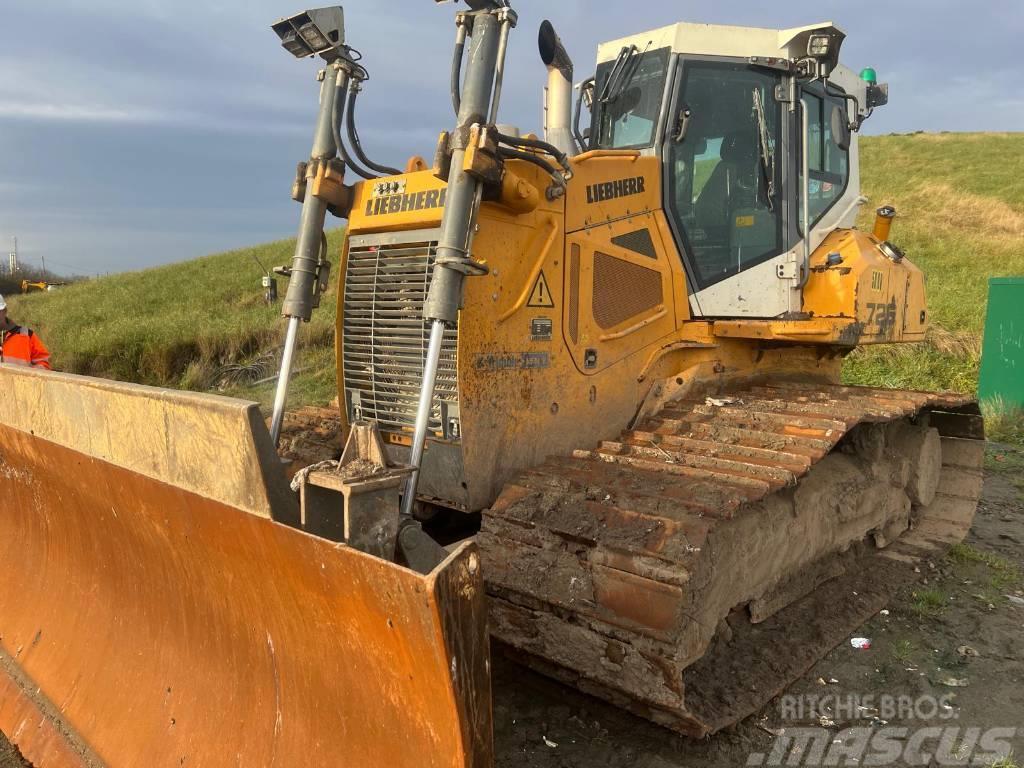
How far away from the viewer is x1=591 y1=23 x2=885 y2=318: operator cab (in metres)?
4.41

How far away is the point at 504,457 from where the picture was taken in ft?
11.9

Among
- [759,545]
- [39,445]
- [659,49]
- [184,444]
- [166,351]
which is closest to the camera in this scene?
[184,444]

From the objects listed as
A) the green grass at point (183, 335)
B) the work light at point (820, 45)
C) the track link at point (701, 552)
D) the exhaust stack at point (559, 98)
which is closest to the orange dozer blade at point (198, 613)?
the track link at point (701, 552)

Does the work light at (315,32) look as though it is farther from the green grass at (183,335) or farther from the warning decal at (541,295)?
the green grass at (183,335)

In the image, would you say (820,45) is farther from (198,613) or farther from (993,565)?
(198,613)

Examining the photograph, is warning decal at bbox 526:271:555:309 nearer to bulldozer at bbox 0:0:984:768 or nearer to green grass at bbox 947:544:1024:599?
bulldozer at bbox 0:0:984:768

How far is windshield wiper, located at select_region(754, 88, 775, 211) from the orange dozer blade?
11.0 ft

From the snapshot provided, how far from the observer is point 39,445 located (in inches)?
132

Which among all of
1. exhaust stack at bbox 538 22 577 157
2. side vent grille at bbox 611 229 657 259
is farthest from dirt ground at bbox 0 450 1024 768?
exhaust stack at bbox 538 22 577 157

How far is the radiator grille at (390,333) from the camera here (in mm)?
3619

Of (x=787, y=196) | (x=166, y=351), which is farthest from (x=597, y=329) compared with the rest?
(x=166, y=351)

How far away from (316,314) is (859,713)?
47.5 feet

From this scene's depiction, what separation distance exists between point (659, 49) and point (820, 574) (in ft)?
10.1

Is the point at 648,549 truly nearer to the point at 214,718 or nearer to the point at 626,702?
the point at 626,702
